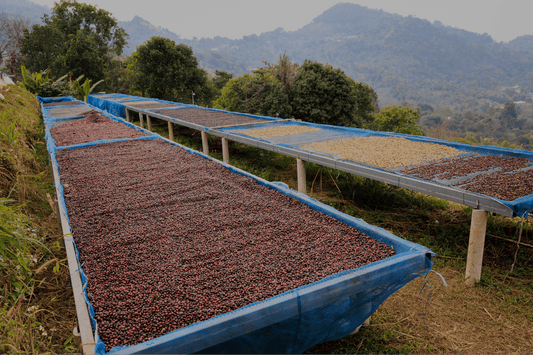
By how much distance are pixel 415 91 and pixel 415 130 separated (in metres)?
89.1

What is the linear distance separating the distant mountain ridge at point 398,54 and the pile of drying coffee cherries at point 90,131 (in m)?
73.3

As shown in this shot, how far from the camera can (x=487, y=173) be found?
2.66m

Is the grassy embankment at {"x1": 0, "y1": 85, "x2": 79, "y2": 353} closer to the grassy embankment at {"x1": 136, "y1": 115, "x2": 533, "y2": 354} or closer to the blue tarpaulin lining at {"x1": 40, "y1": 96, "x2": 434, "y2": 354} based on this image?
the blue tarpaulin lining at {"x1": 40, "y1": 96, "x2": 434, "y2": 354}

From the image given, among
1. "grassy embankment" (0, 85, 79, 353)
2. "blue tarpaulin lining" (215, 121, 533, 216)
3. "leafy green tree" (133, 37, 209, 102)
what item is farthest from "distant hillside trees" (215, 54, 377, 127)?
"grassy embankment" (0, 85, 79, 353)

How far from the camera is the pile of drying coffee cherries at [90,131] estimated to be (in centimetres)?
457

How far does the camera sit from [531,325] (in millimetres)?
1897

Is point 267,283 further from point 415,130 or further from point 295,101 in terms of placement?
point 415,130

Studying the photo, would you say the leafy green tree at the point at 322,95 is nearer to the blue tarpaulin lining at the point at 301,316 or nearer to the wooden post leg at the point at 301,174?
the wooden post leg at the point at 301,174

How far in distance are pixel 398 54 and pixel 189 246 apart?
153 meters

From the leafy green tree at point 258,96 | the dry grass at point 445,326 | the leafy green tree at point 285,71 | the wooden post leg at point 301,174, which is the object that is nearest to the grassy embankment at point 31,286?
the dry grass at point 445,326

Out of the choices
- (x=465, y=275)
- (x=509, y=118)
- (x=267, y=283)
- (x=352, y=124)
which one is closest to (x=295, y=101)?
(x=352, y=124)

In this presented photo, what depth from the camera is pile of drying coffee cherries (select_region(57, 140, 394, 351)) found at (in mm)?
1254

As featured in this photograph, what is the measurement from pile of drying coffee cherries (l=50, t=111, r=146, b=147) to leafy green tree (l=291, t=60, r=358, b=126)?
8609mm

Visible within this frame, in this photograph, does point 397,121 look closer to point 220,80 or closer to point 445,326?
point 220,80
